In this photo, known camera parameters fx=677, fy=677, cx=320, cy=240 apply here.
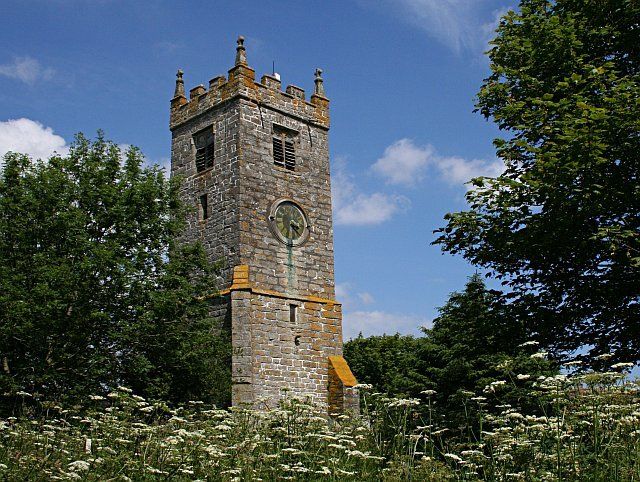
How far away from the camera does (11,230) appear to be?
18844 millimetres

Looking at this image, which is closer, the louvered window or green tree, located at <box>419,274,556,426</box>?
green tree, located at <box>419,274,556,426</box>

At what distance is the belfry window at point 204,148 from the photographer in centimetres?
2614

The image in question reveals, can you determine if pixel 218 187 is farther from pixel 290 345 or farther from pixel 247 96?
pixel 290 345

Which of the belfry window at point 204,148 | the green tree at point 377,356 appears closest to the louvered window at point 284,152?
the belfry window at point 204,148

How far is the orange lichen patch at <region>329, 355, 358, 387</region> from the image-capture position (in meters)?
24.6

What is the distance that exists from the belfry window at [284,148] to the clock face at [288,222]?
Result: 1.62 metres

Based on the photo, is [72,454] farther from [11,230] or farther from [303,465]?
[11,230]

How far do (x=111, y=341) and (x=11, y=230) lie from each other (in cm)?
415

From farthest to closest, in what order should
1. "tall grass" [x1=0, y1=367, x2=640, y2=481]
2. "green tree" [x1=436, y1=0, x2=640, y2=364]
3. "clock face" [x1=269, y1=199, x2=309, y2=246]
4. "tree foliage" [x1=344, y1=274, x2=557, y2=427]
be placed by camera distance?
"clock face" [x1=269, y1=199, x2=309, y2=246], "tree foliage" [x1=344, y1=274, x2=557, y2=427], "green tree" [x1=436, y1=0, x2=640, y2=364], "tall grass" [x1=0, y1=367, x2=640, y2=481]

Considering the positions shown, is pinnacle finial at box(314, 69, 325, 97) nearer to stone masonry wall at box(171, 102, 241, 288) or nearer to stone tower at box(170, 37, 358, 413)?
stone tower at box(170, 37, 358, 413)

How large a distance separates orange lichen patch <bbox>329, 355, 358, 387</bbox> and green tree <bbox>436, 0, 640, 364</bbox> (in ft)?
33.6

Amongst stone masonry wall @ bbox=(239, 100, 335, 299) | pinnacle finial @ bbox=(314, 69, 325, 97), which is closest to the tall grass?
stone masonry wall @ bbox=(239, 100, 335, 299)

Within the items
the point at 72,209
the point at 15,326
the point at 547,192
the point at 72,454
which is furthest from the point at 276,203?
the point at 72,454

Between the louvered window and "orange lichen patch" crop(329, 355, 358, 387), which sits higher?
the louvered window
